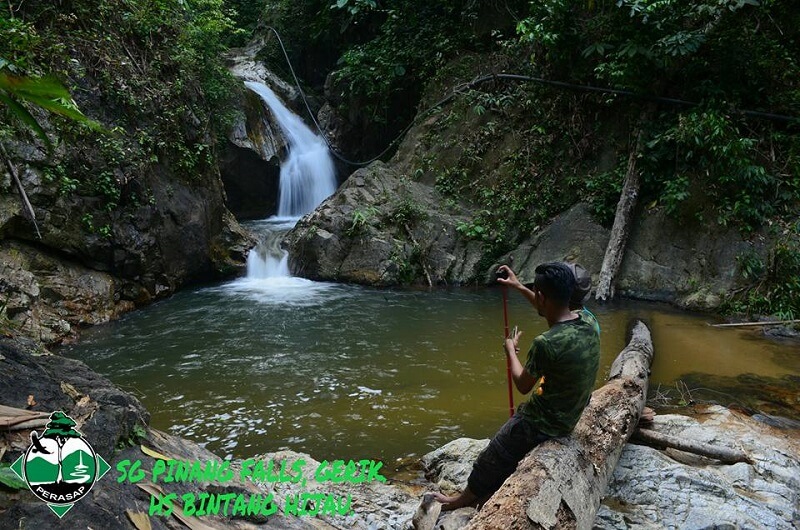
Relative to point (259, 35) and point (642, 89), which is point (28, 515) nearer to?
point (642, 89)

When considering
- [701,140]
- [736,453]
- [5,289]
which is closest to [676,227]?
[701,140]

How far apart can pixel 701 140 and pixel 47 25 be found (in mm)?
11588

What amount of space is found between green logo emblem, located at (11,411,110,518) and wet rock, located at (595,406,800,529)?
2643 mm

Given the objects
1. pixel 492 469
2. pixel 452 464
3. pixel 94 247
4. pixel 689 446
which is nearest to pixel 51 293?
pixel 94 247

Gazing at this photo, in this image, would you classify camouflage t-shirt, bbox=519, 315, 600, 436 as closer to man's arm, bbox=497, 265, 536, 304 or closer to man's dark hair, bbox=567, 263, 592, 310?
man's dark hair, bbox=567, 263, 592, 310

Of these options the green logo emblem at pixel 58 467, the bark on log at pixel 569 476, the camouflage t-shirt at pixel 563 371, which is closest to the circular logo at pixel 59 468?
the green logo emblem at pixel 58 467

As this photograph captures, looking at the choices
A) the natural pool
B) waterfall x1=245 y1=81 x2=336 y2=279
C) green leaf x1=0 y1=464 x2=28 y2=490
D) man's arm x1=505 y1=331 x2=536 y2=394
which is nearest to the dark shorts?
man's arm x1=505 y1=331 x2=536 y2=394

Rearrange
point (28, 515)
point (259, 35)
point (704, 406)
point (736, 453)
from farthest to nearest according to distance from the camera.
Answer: point (259, 35), point (704, 406), point (736, 453), point (28, 515)

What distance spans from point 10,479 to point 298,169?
15269 mm

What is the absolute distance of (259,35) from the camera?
20.4 meters

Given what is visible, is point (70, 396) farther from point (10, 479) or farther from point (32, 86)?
point (32, 86)

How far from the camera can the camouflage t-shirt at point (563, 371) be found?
Answer: 2.69m

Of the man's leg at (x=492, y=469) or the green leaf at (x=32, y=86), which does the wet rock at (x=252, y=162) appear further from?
the green leaf at (x=32, y=86)

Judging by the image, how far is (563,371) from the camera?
8.90 ft
